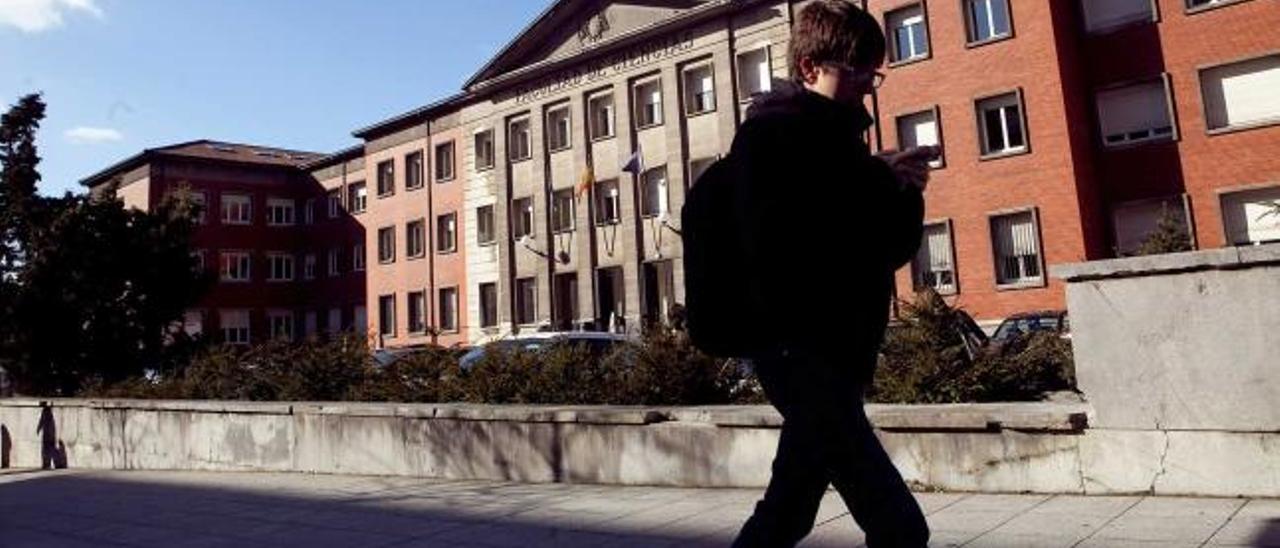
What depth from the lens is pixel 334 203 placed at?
5581 centimetres

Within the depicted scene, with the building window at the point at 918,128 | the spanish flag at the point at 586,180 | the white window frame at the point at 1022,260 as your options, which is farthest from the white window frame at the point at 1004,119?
the spanish flag at the point at 586,180

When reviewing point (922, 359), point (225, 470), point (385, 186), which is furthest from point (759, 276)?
point (385, 186)

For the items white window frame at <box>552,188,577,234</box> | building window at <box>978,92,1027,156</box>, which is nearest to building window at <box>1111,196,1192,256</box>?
building window at <box>978,92,1027,156</box>

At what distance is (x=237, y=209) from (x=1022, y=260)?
4456cm

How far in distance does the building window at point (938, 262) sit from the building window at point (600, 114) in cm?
1468

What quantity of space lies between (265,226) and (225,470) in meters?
48.3

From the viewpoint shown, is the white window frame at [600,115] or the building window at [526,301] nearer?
the white window frame at [600,115]

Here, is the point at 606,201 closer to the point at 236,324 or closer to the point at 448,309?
the point at 448,309

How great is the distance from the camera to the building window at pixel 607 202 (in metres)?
38.8

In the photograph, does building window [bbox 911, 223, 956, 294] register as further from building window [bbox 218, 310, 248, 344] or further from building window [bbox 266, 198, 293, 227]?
building window [bbox 266, 198, 293, 227]

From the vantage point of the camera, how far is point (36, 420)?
16234 mm

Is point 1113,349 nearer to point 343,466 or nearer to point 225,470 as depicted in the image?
point 343,466

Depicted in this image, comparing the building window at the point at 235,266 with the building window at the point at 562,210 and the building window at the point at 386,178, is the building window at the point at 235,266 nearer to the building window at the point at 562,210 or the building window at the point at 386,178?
the building window at the point at 386,178

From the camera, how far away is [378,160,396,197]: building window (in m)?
49.8
